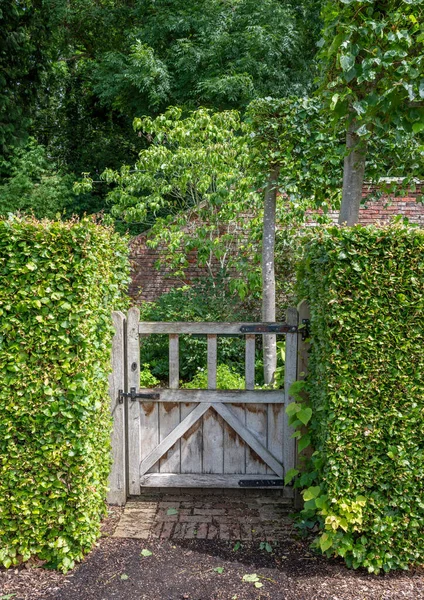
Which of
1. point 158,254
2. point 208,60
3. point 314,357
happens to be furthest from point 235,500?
point 208,60

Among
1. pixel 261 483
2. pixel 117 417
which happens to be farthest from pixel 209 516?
pixel 117 417

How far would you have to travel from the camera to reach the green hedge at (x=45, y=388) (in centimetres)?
301

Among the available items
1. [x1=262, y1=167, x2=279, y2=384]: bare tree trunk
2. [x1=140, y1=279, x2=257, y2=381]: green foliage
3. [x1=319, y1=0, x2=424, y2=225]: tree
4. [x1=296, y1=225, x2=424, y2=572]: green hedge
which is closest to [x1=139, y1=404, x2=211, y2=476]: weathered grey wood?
[x1=296, y1=225, x2=424, y2=572]: green hedge

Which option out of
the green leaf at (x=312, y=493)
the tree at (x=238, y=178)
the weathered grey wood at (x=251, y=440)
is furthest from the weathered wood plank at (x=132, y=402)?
the tree at (x=238, y=178)

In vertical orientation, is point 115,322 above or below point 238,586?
above

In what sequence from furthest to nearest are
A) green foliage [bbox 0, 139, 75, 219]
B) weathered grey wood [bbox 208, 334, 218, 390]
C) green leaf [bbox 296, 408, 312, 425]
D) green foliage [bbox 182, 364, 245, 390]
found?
green foliage [bbox 0, 139, 75, 219]
green foliage [bbox 182, 364, 245, 390]
weathered grey wood [bbox 208, 334, 218, 390]
green leaf [bbox 296, 408, 312, 425]

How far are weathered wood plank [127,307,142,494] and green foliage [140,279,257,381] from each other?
9.08 feet

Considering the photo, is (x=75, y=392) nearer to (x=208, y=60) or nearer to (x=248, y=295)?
(x=248, y=295)

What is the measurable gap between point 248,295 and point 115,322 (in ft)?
14.3

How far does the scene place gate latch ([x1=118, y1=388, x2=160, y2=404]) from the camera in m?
3.97

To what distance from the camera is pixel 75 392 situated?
3074 mm

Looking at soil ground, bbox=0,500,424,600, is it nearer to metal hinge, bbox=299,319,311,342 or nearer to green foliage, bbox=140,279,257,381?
metal hinge, bbox=299,319,311,342

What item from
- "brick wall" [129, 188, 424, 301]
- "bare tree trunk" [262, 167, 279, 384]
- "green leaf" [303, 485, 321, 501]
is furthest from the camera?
"brick wall" [129, 188, 424, 301]

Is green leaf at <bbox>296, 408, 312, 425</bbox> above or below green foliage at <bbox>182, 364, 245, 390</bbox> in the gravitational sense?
above
